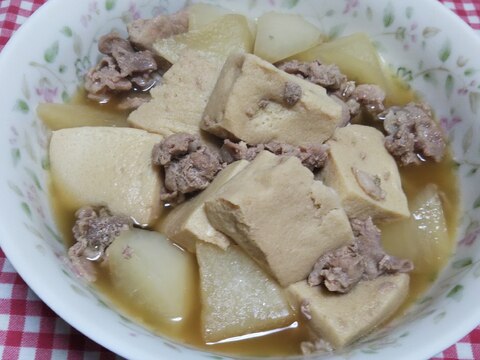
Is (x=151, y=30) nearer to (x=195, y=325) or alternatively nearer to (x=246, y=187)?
(x=246, y=187)

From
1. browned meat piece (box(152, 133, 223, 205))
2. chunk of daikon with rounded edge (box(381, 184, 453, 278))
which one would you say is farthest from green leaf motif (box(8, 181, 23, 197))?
chunk of daikon with rounded edge (box(381, 184, 453, 278))

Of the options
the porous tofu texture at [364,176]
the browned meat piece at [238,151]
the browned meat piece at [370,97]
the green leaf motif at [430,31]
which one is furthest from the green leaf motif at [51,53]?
the green leaf motif at [430,31]

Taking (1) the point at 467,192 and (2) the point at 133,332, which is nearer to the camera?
(2) the point at 133,332

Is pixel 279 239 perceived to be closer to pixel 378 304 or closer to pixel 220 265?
pixel 220 265

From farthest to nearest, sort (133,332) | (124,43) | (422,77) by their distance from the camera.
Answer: (422,77) < (124,43) < (133,332)

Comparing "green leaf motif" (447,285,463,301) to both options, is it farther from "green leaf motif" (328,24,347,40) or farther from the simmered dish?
"green leaf motif" (328,24,347,40)

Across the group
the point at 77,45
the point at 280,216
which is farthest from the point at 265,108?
the point at 77,45

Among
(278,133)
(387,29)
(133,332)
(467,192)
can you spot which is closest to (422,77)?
(387,29)

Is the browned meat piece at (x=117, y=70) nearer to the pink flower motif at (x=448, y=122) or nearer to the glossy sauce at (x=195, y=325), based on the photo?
the glossy sauce at (x=195, y=325)
